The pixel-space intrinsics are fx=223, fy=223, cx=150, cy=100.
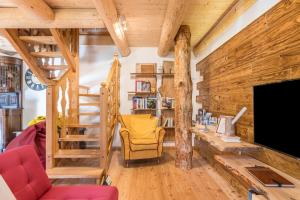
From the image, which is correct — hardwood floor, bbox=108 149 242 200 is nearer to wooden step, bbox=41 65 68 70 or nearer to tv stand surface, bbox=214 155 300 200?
tv stand surface, bbox=214 155 300 200

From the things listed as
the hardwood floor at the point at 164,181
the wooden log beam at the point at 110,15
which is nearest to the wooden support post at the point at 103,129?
the hardwood floor at the point at 164,181

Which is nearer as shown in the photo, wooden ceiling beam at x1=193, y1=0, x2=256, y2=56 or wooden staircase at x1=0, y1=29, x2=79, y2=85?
wooden ceiling beam at x1=193, y1=0, x2=256, y2=56

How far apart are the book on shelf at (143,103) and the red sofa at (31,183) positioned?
11.2 feet

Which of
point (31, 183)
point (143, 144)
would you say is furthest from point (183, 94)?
point (31, 183)

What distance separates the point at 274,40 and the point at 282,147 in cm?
102

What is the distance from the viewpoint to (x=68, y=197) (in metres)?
1.82

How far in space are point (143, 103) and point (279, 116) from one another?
3.77m

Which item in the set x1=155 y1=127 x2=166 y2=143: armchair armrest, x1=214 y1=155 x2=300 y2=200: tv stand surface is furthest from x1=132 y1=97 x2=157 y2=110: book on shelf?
x1=214 y1=155 x2=300 y2=200: tv stand surface

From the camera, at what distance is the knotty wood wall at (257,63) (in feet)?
6.12

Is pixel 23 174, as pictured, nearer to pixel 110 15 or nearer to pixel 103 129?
pixel 103 129

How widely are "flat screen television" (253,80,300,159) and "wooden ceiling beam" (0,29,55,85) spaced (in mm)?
2885

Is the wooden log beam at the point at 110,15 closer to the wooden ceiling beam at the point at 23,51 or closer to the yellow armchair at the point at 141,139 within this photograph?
the wooden ceiling beam at the point at 23,51

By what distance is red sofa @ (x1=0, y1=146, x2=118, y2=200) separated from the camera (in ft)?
5.25

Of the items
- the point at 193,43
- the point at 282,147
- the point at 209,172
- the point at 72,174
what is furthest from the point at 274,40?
the point at 193,43
